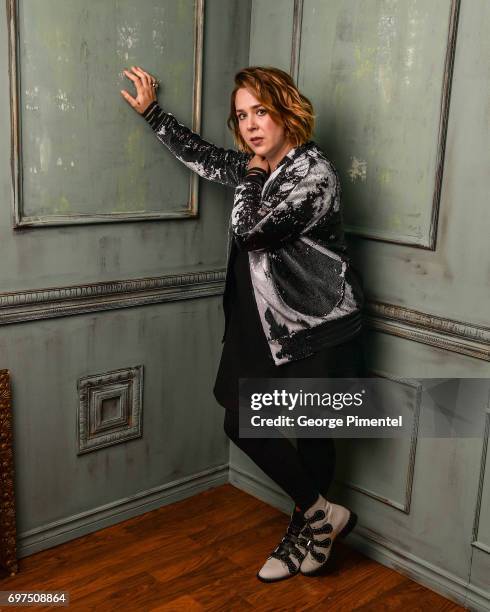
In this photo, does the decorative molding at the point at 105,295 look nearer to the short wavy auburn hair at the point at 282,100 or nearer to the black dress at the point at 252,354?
the black dress at the point at 252,354

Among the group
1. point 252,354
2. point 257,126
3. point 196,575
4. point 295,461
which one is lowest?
point 196,575

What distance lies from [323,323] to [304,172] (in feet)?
1.37

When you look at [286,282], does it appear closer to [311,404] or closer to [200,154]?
[311,404]

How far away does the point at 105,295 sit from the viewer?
2.37 metres

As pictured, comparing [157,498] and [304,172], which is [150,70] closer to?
[304,172]

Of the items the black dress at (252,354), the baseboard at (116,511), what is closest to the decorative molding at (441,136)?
the black dress at (252,354)

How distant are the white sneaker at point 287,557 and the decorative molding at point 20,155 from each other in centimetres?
103

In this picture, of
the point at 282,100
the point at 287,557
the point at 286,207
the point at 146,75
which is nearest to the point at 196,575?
the point at 287,557

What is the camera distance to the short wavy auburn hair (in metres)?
2.09

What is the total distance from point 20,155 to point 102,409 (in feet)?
2.76

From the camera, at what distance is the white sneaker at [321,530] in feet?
7.38

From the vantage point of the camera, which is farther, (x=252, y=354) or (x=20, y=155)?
(x=252, y=354)

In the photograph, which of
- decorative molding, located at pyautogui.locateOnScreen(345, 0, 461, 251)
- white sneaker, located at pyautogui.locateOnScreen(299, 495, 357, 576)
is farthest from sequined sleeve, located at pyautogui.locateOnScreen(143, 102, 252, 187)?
white sneaker, located at pyautogui.locateOnScreen(299, 495, 357, 576)
